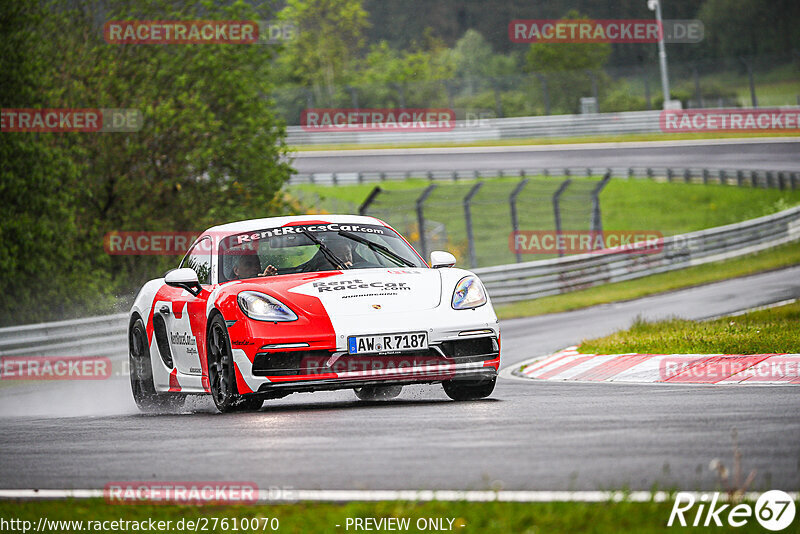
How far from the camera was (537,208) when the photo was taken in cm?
4184

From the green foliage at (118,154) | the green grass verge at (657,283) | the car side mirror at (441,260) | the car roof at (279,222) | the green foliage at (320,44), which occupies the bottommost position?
the green grass verge at (657,283)

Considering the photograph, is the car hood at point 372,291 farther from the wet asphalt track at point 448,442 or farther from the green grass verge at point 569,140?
the green grass verge at point 569,140

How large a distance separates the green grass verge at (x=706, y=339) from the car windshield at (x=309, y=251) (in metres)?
3.27

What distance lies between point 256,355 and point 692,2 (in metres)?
96.3

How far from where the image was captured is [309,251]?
9305 millimetres

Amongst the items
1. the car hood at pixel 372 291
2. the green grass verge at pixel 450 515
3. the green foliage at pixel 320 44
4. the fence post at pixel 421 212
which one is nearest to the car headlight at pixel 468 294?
the car hood at pixel 372 291

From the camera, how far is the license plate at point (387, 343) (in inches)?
320

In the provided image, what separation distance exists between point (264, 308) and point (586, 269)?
19.1 meters

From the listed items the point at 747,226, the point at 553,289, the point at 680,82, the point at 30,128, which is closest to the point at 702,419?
the point at 30,128

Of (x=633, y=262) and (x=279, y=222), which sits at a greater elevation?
(x=279, y=222)

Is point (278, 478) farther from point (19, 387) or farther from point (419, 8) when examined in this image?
point (419, 8)

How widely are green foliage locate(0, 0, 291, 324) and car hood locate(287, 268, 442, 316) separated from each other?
13588 mm

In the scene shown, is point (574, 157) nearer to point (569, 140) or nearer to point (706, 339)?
point (569, 140)

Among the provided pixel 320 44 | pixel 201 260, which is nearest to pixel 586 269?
pixel 201 260
